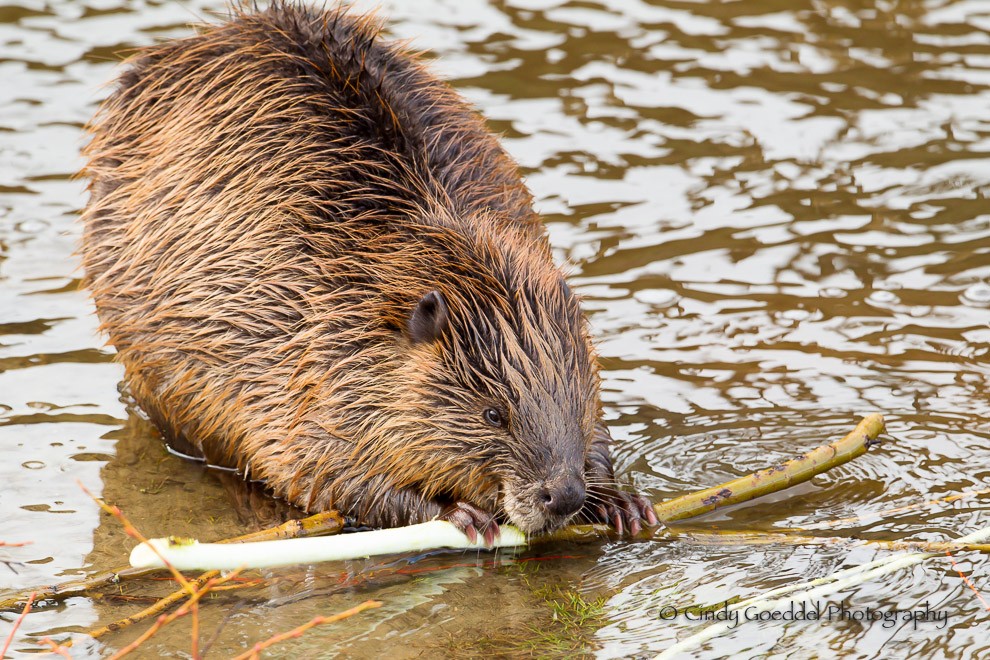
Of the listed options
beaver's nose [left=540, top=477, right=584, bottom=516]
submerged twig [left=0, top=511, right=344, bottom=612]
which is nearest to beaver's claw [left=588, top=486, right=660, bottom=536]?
beaver's nose [left=540, top=477, right=584, bottom=516]

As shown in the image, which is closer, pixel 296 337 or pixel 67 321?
pixel 296 337

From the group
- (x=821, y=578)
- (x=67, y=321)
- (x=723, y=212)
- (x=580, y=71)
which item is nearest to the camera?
(x=821, y=578)

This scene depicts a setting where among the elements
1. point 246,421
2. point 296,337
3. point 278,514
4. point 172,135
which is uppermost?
point 172,135

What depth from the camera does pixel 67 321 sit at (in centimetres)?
525

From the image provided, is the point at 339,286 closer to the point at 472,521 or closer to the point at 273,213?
the point at 273,213

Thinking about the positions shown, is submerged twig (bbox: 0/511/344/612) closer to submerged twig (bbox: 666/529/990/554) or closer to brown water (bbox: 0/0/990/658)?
brown water (bbox: 0/0/990/658)

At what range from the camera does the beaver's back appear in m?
4.02

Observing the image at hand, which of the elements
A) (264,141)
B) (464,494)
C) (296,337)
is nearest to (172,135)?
(264,141)

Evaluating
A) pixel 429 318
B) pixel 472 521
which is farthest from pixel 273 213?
pixel 472 521

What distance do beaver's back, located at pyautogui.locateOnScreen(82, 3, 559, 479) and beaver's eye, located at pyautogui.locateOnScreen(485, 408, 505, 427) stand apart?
361mm

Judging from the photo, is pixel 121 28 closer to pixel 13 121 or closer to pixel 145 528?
pixel 13 121

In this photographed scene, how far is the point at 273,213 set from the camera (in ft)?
13.9

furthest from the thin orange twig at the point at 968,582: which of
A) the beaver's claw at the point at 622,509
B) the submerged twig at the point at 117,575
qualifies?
the submerged twig at the point at 117,575

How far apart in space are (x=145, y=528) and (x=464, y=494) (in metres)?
1.02
